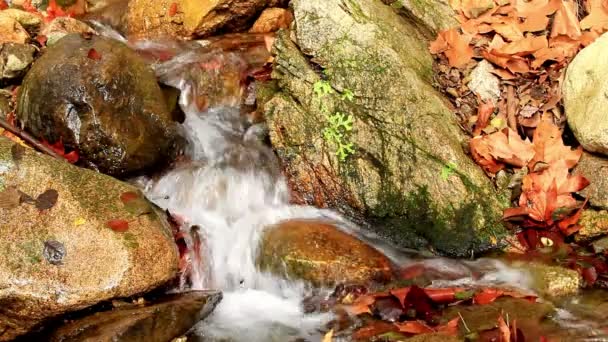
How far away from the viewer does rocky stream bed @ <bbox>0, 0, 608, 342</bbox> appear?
4.09m

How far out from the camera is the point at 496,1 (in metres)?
6.14

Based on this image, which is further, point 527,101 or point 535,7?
point 535,7

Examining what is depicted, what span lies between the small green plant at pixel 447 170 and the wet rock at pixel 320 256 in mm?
937

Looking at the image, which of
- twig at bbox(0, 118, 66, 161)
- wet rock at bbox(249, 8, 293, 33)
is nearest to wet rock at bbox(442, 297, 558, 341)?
twig at bbox(0, 118, 66, 161)

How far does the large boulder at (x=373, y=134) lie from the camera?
5.22 metres

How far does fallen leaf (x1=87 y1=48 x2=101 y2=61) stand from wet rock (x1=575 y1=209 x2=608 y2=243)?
4.82 metres

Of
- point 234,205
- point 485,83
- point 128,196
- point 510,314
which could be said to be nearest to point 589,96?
point 485,83

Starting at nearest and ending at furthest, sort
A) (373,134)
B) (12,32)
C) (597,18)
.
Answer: (373,134)
(597,18)
(12,32)

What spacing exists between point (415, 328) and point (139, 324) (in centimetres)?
186

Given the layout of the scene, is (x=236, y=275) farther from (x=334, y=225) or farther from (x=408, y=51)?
(x=408, y=51)

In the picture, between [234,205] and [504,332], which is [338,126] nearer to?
[234,205]

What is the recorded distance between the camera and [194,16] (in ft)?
26.0

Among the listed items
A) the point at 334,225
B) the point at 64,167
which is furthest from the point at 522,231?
the point at 64,167

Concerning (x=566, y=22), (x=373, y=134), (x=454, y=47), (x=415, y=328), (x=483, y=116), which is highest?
(x=566, y=22)
